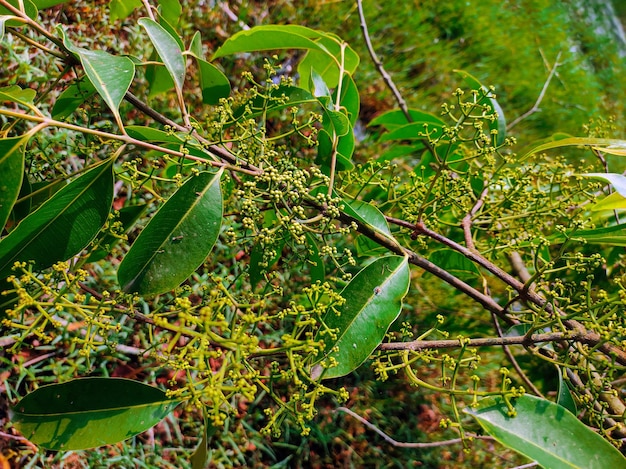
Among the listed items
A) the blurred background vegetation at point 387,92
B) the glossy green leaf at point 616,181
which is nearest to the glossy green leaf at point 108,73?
the blurred background vegetation at point 387,92

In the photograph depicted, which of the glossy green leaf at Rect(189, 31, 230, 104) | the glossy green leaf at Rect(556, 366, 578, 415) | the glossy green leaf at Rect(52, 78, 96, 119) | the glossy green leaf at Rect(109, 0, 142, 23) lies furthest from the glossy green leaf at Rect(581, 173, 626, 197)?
the glossy green leaf at Rect(109, 0, 142, 23)

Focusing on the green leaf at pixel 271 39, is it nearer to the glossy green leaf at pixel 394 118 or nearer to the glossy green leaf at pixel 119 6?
the glossy green leaf at pixel 119 6

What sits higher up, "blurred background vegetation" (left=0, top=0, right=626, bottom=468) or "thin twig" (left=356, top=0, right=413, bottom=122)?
"thin twig" (left=356, top=0, right=413, bottom=122)

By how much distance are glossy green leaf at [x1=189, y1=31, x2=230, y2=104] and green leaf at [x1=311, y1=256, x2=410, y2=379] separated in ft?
1.51

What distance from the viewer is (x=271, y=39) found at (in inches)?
40.6

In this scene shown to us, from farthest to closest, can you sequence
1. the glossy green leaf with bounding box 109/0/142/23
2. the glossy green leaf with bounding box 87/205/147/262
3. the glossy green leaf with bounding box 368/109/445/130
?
1. the glossy green leaf with bounding box 368/109/445/130
2. the glossy green leaf with bounding box 109/0/142/23
3. the glossy green leaf with bounding box 87/205/147/262

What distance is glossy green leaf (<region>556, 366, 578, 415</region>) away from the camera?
977 millimetres

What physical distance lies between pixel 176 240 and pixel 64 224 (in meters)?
0.16

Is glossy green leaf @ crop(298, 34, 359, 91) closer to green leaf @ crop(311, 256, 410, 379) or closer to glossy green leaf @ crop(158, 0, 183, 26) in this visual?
glossy green leaf @ crop(158, 0, 183, 26)

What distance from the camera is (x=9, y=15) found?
2.57 feet

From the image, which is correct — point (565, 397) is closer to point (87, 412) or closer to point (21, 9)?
point (87, 412)

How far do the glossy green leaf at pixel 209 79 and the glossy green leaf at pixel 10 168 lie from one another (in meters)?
0.40

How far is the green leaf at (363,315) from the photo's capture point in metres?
0.76

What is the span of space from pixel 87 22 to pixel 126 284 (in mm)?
1566
